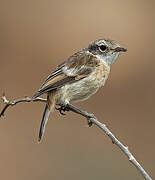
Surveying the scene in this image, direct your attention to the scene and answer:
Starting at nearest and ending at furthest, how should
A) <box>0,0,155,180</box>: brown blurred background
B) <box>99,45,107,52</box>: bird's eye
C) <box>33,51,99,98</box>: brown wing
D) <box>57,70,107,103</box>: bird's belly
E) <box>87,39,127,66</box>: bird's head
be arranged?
<box>33,51,99,98</box>: brown wing < <box>57,70,107,103</box>: bird's belly < <box>87,39,127,66</box>: bird's head < <box>99,45,107,52</box>: bird's eye < <box>0,0,155,180</box>: brown blurred background

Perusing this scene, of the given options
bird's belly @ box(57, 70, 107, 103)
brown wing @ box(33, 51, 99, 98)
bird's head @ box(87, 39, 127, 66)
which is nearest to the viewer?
brown wing @ box(33, 51, 99, 98)

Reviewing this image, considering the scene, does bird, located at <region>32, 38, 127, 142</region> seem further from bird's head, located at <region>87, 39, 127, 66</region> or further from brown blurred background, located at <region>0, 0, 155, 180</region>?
brown blurred background, located at <region>0, 0, 155, 180</region>

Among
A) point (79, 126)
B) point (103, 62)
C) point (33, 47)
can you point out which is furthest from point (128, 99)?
point (103, 62)

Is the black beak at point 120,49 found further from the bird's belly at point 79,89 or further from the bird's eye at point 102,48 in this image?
the bird's belly at point 79,89

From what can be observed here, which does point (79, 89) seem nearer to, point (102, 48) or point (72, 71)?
point (72, 71)

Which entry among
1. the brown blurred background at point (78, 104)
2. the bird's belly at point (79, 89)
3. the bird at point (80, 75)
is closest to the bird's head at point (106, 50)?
the bird at point (80, 75)

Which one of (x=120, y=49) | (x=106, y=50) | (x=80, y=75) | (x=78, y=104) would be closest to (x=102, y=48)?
(x=106, y=50)

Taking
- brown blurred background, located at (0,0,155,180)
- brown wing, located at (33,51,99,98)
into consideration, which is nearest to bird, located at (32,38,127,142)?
brown wing, located at (33,51,99,98)

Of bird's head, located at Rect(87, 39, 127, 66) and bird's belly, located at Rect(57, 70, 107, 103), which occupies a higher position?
bird's head, located at Rect(87, 39, 127, 66)
